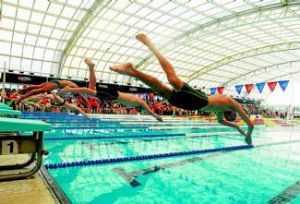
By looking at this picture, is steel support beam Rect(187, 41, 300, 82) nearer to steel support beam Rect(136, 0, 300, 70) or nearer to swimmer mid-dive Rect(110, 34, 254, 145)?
steel support beam Rect(136, 0, 300, 70)

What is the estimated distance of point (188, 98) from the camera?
428 cm

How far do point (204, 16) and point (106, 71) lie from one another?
1395cm

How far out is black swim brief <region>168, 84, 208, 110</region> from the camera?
422 cm

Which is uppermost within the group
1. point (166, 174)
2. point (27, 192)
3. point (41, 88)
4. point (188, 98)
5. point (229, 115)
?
point (41, 88)

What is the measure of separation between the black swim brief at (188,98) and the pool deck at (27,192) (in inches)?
94.8

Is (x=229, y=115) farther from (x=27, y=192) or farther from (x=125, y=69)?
(x=27, y=192)

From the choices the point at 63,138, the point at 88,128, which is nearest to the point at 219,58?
the point at 88,128

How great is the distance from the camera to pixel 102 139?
8641 millimetres

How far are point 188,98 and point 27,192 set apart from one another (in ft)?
9.03

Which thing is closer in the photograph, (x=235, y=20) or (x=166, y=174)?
(x=166, y=174)

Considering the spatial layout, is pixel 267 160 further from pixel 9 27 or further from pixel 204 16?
pixel 9 27

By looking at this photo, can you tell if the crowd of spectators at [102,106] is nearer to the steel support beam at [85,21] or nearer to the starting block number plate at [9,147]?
the steel support beam at [85,21]

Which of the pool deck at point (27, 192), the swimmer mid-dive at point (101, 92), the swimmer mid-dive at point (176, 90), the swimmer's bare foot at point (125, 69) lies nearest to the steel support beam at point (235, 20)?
the swimmer mid-dive at point (101, 92)

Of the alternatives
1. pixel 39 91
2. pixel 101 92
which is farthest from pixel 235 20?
pixel 39 91
